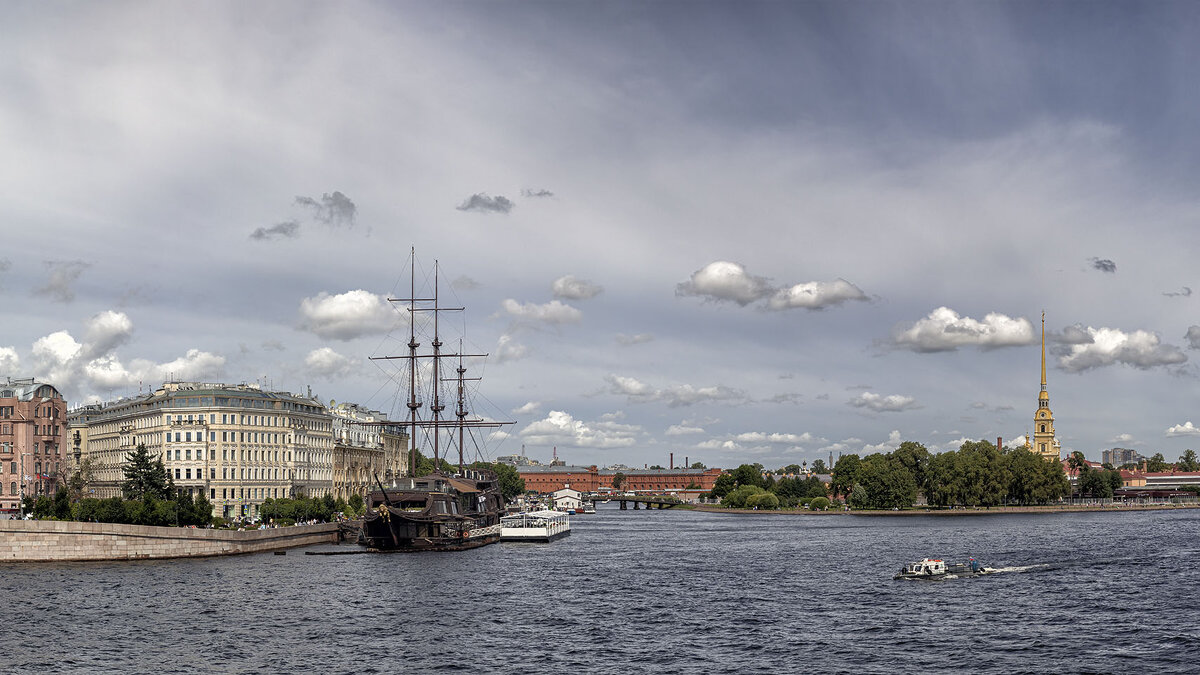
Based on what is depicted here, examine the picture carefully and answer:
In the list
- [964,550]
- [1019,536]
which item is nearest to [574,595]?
[964,550]

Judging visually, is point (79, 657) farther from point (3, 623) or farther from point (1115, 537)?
point (1115, 537)

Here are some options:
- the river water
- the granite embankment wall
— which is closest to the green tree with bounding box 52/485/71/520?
the granite embankment wall

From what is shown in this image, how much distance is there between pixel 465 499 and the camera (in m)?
152

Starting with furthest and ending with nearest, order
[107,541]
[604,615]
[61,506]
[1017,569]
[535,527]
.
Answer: [535,527], [61,506], [107,541], [1017,569], [604,615]

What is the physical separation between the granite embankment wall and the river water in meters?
2.74

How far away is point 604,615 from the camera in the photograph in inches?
2936

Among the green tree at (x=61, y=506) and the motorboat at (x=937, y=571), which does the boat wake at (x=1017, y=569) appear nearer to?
the motorboat at (x=937, y=571)

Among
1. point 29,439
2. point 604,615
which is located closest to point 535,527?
point 29,439

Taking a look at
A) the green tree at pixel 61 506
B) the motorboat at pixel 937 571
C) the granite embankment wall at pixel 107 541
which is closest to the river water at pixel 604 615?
the motorboat at pixel 937 571

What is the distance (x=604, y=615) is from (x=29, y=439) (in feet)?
374

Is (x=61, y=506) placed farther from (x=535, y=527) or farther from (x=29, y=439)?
(x=535, y=527)

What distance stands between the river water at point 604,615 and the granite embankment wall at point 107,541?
2742mm

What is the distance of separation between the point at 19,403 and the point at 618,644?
125 metres

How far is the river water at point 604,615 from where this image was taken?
5769 cm
